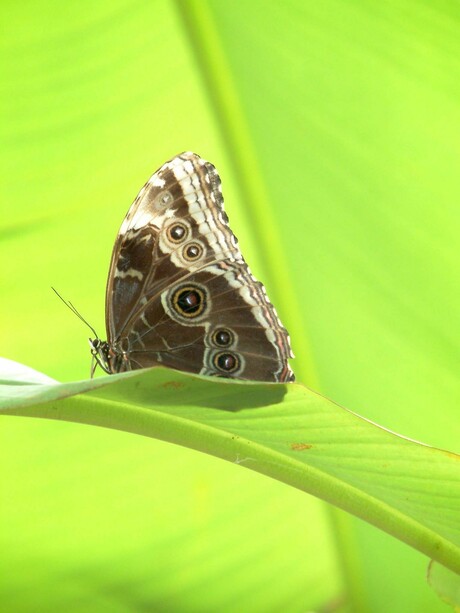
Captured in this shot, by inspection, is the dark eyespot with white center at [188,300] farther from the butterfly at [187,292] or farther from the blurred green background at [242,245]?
the blurred green background at [242,245]

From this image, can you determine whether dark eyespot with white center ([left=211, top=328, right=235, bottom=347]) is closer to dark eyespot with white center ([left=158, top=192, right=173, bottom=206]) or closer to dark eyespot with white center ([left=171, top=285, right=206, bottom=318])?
dark eyespot with white center ([left=171, top=285, right=206, bottom=318])

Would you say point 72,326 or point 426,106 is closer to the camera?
point 426,106

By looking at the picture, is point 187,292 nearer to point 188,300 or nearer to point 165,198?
point 188,300

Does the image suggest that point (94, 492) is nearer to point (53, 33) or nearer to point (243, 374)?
point (243, 374)

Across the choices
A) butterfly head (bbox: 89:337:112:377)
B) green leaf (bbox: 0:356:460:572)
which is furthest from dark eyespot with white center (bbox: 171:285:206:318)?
green leaf (bbox: 0:356:460:572)

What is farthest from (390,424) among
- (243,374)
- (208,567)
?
(208,567)

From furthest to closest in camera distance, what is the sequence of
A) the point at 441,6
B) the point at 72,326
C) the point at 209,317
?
the point at 72,326, the point at 209,317, the point at 441,6
